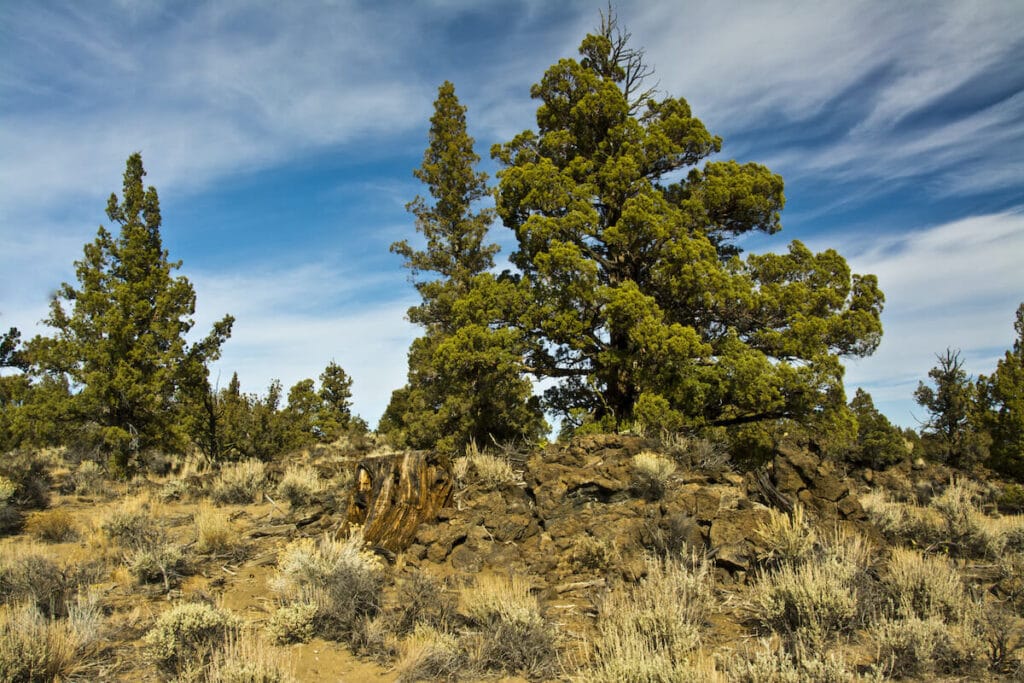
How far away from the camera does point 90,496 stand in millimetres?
14070

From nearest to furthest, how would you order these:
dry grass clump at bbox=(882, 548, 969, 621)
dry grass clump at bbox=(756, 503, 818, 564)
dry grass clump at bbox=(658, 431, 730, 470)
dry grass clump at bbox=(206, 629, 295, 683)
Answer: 1. dry grass clump at bbox=(206, 629, 295, 683)
2. dry grass clump at bbox=(882, 548, 969, 621)
3. dry grass clump at bbox=(756, 503, 818, 564)
4. dry grass clump at bbox=(658, 431, 730, 470)

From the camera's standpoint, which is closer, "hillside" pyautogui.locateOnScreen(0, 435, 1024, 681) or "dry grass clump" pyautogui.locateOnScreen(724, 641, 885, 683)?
"dry grass clump" pyautogui.locateOnScreen(724, 641, 885, 683)

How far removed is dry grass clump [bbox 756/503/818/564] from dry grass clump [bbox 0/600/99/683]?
6.54 m

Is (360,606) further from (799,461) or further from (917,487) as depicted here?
(917,487)

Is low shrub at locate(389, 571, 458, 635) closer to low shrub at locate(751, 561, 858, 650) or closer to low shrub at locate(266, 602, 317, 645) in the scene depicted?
low shrub at locate(266, 602, 317, 645)

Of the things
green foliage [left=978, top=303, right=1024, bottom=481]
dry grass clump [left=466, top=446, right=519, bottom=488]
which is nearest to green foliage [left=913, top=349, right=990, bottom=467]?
green foliage [left=978, top=303, right=1024, bottom=481]

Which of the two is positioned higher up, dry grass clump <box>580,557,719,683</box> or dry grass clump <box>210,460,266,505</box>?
dry grass clump <box>210,460,266,505</box>

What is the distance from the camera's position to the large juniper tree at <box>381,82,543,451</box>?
14.6m

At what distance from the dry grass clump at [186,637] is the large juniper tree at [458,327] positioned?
8882 mm

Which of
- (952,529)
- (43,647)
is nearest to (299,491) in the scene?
(43,647)

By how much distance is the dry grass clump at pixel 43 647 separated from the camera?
15.6 feet

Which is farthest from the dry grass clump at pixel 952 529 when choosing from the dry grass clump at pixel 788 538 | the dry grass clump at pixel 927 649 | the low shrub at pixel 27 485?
the low shrub at pixel 27 485

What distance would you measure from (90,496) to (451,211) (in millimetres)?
15120

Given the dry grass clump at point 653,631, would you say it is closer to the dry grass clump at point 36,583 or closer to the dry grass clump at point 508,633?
the dry grass clump at point 508,633
